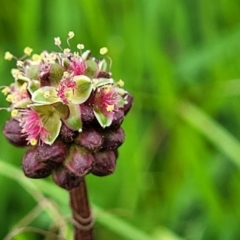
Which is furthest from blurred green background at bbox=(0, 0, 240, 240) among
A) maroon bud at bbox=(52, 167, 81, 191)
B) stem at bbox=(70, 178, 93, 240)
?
maroon bud at bbox=(52, 167, 81, 191)

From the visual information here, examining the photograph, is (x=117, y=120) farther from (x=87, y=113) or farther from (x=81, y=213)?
(x=81, y=213)

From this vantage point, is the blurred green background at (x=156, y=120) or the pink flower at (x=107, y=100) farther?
the blurred green background at (x=156, y=120)

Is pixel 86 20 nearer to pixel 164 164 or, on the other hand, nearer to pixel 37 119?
pixel 164 164

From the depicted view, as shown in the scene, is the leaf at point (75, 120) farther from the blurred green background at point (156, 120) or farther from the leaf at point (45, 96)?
the blurred green background at point (156, 120)

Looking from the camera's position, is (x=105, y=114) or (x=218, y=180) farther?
(x=218, y=180)

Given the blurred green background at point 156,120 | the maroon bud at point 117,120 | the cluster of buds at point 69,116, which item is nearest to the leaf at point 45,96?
the cluster of buds at point 69,116

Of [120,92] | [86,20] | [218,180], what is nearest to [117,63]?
[86,20]

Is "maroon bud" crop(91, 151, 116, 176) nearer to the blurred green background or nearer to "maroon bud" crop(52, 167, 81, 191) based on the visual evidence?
"maroon bud" crop(52, 167, 81, 191)
